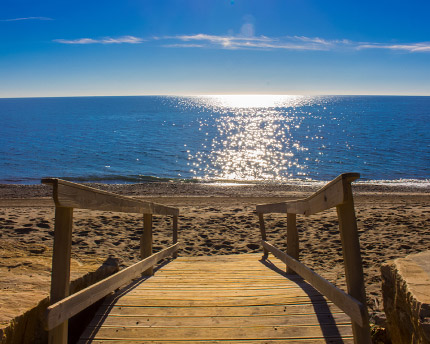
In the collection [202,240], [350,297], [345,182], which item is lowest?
[202,240]

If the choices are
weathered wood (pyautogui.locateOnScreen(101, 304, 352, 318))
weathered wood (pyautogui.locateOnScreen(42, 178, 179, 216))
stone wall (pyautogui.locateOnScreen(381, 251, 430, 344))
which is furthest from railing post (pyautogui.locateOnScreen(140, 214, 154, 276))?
stone wall (pyautogui.locateOnScreen(381, 251, 430, 344))

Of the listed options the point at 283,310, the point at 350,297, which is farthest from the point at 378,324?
the point at 350,297

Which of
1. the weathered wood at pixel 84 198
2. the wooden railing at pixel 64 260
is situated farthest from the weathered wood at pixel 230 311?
the weathered wood at pixel 84 198

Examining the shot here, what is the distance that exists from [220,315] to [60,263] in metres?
1.40

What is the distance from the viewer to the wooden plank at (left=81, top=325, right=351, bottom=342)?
8.76ft

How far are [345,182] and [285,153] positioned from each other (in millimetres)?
35798

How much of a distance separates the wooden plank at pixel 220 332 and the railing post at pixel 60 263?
44 cm

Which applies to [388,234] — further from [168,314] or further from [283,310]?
[168,314]

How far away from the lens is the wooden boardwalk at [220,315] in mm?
2674

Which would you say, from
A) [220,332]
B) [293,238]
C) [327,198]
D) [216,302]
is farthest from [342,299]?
[293,238]

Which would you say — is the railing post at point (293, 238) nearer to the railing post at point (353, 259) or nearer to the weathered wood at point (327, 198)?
the weathered wood at point (327, 198)

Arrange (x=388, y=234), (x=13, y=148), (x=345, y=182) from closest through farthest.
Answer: (x=345, y=182), (x=388, y=234), (x=13, y=148)

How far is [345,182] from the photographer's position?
2.13 metres

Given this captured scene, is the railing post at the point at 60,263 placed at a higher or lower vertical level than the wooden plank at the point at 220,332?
higher
